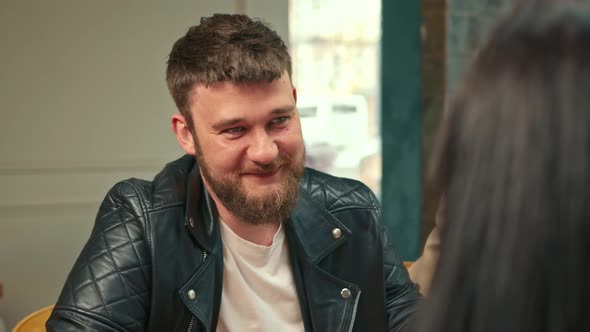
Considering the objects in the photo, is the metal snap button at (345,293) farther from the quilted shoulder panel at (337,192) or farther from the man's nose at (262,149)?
the man's nose at (262,149)

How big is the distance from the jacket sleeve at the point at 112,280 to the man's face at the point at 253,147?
8.3 inches

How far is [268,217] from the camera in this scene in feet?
5.50

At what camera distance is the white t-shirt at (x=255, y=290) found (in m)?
1.65

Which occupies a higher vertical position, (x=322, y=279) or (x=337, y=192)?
(x=337, y=192)

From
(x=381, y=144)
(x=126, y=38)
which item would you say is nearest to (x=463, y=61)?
(x=381, y=144)

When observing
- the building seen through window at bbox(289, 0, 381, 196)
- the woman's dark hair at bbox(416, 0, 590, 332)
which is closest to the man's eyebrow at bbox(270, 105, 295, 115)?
the woman's dark hair at bbox(416, 0, 590, 332)

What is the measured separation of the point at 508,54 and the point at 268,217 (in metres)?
1.19

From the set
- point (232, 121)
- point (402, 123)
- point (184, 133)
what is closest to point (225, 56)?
point (232, 121)

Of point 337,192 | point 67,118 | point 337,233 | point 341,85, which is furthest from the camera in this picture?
point 341,85

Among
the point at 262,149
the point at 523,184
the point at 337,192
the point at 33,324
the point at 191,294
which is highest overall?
the point at 523,184

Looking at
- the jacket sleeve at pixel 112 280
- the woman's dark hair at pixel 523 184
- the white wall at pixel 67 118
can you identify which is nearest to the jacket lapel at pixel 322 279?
the jacket sleeve at pixel 112 280

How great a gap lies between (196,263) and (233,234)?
12 centimetres

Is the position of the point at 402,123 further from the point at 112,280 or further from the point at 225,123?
the point at 112,280

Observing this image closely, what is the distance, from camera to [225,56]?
1.64 metres
